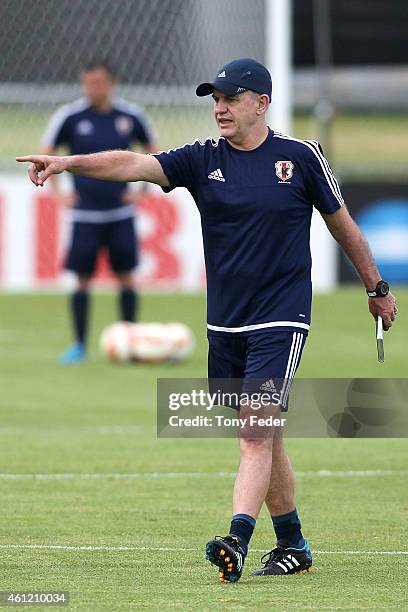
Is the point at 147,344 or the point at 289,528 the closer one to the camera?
Answer: the point at 289,528

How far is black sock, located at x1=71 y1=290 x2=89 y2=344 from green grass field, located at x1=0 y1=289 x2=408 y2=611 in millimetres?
307

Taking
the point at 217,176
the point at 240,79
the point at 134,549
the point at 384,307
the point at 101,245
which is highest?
the point at 240,79

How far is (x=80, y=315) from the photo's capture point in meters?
16.5

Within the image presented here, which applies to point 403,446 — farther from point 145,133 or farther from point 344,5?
point 344,5

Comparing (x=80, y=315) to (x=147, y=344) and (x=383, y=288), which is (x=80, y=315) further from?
(x=383, y=288)

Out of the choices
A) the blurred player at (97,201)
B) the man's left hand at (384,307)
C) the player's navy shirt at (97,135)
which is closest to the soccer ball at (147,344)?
the blurred player at (97,201)

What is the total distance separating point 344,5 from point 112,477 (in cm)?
2552

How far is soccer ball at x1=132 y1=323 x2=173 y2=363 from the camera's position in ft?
53.1

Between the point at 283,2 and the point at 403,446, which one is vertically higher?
the point at 283,2

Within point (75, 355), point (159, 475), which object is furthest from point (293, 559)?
point (75, 355)

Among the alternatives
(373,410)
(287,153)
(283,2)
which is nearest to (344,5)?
(283,2)

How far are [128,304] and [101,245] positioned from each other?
68 cm

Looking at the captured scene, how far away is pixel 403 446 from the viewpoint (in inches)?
455

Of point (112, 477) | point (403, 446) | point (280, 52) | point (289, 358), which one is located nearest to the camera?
point (289, 358)
